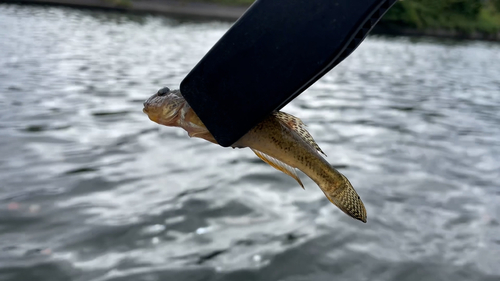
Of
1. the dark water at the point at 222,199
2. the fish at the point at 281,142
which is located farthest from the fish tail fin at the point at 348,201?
the dark water at the point at 222,199

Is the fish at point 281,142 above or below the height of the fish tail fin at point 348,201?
above

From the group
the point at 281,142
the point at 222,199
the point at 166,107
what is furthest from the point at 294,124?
the point at 222,199

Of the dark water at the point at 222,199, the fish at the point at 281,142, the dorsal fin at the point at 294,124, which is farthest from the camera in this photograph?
the dark water at the point at 222,199

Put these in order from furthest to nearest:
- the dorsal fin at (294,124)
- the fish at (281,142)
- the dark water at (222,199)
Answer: the dark water at (222,199)
the dorsal fin at (294,124)
the fish at (281,142)

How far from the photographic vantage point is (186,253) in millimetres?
3840

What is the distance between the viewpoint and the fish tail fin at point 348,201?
1462 mm

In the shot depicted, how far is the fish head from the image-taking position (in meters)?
1.46

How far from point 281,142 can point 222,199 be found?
3.46m

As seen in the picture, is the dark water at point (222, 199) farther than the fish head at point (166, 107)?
Yes

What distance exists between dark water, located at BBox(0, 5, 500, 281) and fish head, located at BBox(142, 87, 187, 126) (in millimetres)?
2323

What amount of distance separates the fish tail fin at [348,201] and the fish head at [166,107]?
23.6 inches

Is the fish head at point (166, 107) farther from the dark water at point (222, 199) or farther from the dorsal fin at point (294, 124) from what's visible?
the dark water at point (222, 199)

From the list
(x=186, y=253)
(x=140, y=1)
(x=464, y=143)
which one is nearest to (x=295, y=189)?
(x=186, y=253)

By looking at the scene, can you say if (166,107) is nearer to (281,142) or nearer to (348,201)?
(281,142)
